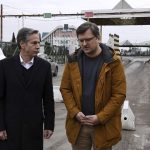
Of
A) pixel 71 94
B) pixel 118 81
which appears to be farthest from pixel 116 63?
pixel 71 94

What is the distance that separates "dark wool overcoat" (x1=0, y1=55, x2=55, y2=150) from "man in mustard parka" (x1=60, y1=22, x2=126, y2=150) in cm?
34

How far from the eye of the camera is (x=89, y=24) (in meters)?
4.97

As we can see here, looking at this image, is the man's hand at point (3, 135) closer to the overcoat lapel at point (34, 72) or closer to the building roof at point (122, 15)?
the overcoat lapel at point (34, 72)

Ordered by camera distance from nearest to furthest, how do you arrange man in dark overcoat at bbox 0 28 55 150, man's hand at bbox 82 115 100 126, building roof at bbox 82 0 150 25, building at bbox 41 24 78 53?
man's hand at bbox 82 115 100 126, man in dark overcoat at bbox 0 28 55 150, building roof at bbox 82 0 150 25, building at bbox 41 24 78 53

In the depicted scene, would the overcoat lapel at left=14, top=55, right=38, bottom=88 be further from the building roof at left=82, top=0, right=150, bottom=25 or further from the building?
the building

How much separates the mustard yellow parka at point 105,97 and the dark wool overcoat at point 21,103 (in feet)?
1.13

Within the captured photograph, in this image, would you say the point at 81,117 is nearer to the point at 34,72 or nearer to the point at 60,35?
the point at 34,72

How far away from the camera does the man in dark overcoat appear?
5.14 meters

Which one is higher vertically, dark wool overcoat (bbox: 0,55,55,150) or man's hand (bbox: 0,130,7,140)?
dark wool overcoat (bbox: 0,55,55,150)

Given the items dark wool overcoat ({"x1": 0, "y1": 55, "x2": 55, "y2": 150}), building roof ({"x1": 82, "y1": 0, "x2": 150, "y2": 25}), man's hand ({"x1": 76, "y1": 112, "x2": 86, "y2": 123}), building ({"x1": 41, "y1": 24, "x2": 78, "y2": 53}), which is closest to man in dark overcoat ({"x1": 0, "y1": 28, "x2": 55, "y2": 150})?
dark wool overcoat ({"x1": 0, "y1": 55, "x2": 55, "y2": 150})

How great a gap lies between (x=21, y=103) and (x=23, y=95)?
0.29ft

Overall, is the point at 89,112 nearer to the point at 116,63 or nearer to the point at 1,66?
the point at 116,63

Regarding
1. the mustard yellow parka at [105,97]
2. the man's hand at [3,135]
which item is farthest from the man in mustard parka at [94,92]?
the man's hand at [3,135]

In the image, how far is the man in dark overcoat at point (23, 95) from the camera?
16.9ft
